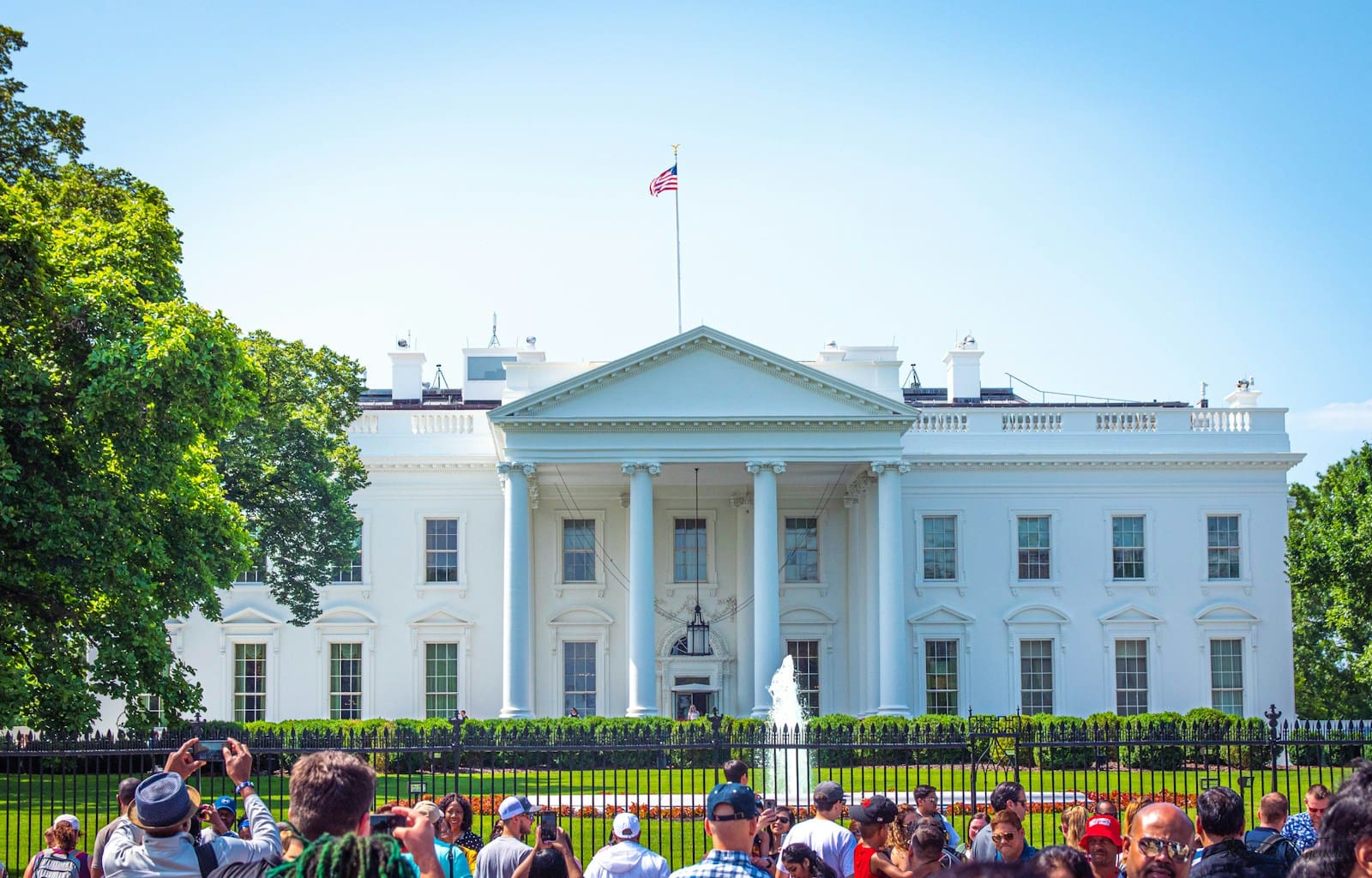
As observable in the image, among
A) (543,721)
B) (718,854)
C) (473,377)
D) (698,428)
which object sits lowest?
(543,721)

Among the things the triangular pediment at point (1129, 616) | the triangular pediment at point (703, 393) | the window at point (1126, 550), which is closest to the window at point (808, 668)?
the triangular pediment at point (703, 393)

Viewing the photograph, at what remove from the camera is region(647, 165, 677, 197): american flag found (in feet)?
133

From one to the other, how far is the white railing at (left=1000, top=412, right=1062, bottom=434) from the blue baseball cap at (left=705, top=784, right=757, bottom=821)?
37.5m

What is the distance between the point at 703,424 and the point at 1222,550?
52.2ft

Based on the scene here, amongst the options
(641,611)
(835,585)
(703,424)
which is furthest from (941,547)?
(641,611)

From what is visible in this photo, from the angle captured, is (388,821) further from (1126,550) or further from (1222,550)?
(1222,550)

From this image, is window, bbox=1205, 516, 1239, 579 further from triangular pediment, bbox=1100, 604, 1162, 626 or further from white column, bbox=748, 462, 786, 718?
white column, bbox=748, 462, 786, 718

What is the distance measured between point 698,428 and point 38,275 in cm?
1981

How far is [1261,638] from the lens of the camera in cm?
4228

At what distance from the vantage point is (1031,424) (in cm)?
4347

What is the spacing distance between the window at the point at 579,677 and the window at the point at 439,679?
3.14 m

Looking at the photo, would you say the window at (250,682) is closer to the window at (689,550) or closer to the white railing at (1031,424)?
the window at (689,550)

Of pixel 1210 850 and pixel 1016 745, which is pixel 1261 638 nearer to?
pixel 1016 745

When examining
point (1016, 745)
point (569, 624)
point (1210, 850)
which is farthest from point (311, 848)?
point (569, 624)
